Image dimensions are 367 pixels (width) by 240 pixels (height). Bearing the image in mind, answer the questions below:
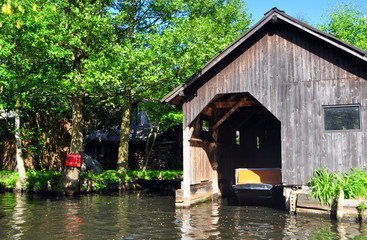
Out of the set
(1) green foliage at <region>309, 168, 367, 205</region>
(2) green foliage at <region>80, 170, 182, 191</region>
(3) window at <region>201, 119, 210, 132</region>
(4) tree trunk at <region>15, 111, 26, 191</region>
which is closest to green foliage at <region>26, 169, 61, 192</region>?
(4) tree trunk at <region>15, 111, 26, 191</region>

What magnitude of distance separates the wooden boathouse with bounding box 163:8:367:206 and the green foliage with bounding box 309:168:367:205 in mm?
399

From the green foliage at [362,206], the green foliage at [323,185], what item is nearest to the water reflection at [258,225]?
the green foliage at [362,206]

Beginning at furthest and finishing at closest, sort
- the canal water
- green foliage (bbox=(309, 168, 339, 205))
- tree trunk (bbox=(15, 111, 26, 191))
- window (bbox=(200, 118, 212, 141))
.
→ tree trunk (bbox=(15, 111, 26, 191)) < window (bbox=(200, 118, 212, 141)) < green foliage (bbox=(309, 168, 339, 205)) < the canal water

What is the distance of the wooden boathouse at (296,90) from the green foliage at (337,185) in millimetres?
399

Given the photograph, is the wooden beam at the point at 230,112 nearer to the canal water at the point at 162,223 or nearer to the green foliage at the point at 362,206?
the canal water at the point at 162,223

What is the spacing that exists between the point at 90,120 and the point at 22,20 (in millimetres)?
15397

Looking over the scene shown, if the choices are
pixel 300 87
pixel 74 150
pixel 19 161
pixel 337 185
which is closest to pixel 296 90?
pixel 300 87

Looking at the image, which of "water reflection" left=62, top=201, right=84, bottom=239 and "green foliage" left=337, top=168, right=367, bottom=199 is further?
"green foliage" left=337, top=168, right=367, bottom=199

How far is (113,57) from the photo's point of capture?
74.1ft

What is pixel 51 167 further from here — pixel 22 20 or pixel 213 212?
pixel 213 212

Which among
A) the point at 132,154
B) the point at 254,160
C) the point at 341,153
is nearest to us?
the point at 341,153

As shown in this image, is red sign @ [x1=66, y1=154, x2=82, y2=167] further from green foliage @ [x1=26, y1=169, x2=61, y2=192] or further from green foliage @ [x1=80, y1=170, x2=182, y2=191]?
green foliage @ [x1=80, y1=170, x2=182, y2=191]

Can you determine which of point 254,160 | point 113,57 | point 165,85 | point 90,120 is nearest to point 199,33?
point 165,85

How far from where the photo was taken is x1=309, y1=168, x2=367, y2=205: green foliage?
47.1ft
